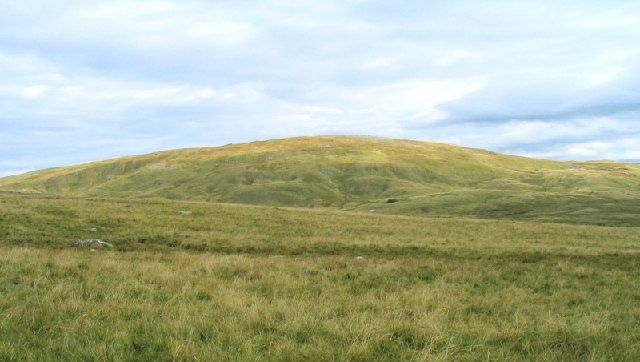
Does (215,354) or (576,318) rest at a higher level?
(215,354)

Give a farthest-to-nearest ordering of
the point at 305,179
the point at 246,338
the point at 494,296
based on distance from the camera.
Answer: the point at 305,179 → the point at 494,296 → the point at 246,338

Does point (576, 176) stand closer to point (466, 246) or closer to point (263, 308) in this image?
point (466, 246)

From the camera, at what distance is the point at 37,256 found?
16.7 m

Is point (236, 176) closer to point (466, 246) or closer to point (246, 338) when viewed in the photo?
point (466, 246)

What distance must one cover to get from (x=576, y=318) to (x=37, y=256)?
1633 cm

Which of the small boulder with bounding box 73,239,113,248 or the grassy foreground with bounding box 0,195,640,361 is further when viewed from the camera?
the small boulder with bounding box 73,239,113,248

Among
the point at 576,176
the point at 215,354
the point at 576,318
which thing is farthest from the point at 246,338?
the point at 576,176

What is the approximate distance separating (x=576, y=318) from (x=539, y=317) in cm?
89

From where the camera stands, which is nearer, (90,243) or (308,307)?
(308,307)

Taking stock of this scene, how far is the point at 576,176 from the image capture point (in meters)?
194

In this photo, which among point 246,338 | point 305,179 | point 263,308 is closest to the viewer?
point 246,338

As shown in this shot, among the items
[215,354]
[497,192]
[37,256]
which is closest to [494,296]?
[215,354]

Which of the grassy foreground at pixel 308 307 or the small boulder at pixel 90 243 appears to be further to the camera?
the small boulder at pixel 90 243

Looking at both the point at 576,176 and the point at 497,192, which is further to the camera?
the point at 576,176
